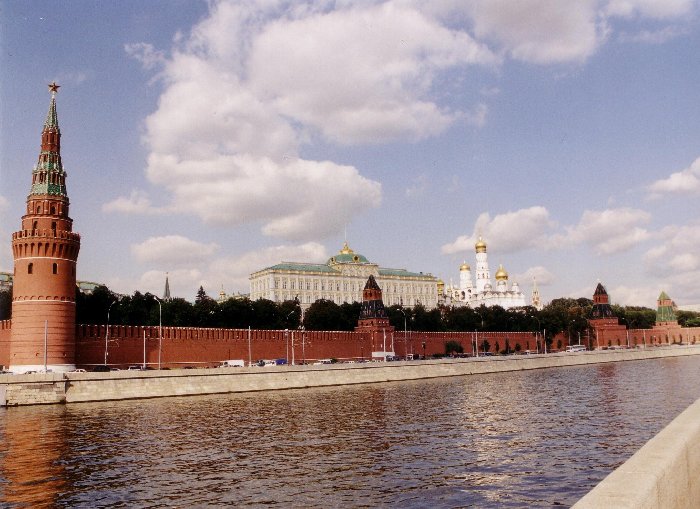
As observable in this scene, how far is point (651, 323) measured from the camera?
134 meters

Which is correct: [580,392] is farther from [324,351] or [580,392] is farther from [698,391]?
[324,351]

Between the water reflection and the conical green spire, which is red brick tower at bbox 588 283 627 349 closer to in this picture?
the conical green spire

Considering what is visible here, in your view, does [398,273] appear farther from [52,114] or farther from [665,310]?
[52,114]

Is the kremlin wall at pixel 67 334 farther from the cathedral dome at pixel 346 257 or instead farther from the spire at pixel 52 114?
the cathedral dome at pixel 346 257

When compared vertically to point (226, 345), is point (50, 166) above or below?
above

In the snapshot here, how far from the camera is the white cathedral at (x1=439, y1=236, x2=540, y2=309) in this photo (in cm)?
14825

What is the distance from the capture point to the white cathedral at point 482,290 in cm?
14825

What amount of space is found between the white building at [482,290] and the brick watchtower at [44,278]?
11088cm

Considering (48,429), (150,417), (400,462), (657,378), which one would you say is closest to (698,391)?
→ (657,378)

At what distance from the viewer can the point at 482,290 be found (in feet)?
496

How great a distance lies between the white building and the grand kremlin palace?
15025 mm

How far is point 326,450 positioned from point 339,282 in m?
105

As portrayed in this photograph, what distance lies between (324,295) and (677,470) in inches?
4603

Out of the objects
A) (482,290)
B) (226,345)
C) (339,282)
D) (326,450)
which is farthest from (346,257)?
(326,450)
